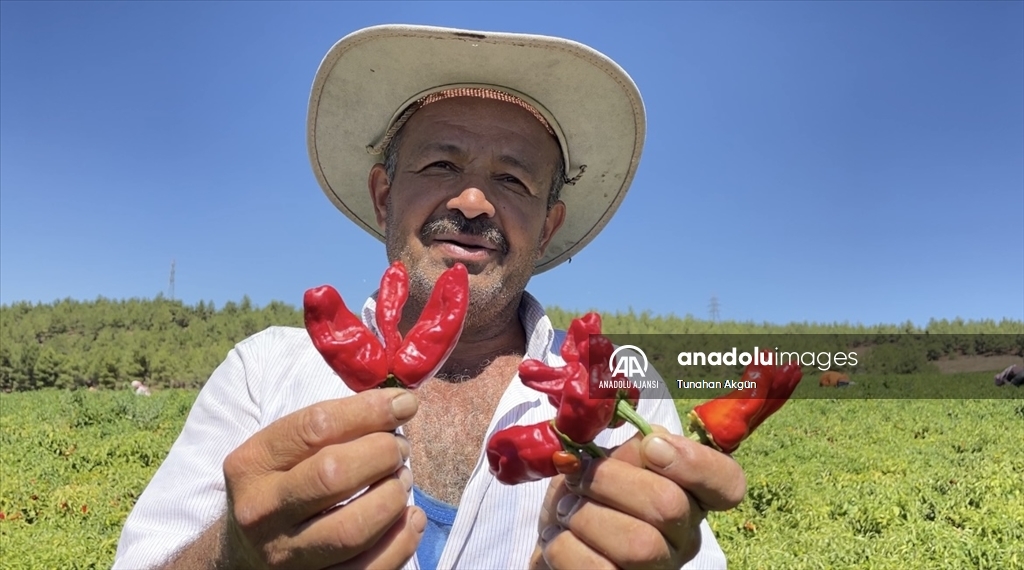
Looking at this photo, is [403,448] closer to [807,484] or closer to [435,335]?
[435,335]

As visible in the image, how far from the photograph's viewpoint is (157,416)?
13352 mm

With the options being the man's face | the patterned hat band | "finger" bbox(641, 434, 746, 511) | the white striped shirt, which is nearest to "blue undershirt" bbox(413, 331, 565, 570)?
the white striped shirt

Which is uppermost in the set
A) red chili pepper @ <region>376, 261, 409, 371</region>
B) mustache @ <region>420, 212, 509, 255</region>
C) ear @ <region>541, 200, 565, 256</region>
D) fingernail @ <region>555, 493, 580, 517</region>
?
ear @ <region>541, 200, 565, 256</region>

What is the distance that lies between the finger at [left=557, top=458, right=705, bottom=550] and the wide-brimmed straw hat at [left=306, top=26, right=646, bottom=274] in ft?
5.76

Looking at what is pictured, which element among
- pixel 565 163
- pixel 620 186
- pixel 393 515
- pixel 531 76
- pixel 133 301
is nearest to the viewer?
pixel 393 515

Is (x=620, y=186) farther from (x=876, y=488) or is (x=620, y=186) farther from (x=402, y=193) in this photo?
(x=876, y=488)

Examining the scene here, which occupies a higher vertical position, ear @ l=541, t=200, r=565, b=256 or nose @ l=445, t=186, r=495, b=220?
ear @ l=541, t=200, r=565, b=256

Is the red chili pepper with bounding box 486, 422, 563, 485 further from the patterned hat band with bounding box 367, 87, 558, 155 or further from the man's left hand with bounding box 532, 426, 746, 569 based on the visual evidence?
the patterned hat band with bounding box 367, 87, 558, 155

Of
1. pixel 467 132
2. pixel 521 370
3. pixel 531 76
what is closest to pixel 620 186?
pixel 531 76

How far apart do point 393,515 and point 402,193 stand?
151cm

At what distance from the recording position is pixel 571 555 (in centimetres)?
140

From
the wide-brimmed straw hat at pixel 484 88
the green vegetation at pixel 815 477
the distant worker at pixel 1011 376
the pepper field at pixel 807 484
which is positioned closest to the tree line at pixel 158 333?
the distant worker at pixel 1011 376

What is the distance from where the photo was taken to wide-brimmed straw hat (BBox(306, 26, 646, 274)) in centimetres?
268

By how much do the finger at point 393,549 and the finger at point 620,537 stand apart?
1.09 feet
